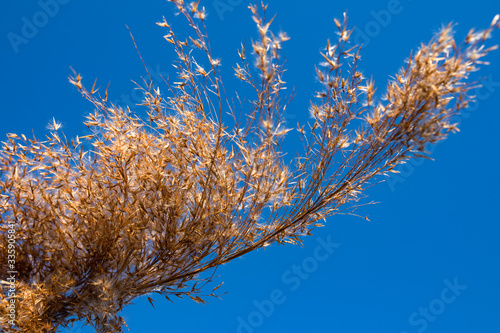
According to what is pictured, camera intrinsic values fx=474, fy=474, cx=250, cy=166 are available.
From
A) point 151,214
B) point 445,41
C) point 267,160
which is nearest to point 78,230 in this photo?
point 151,214

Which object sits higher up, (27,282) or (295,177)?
(27,282)

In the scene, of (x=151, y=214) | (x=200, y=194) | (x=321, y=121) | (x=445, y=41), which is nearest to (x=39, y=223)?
(x=151, y=214)

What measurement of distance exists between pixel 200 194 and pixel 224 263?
420 mm

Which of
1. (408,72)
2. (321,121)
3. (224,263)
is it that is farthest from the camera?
(224,263)

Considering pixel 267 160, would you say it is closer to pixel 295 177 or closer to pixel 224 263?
pixel 295 177

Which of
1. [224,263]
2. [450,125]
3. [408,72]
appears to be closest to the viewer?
[450,125]

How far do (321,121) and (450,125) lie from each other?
2.06 feet

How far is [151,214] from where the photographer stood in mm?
2518

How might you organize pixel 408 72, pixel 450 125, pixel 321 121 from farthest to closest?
pixel 321 121, pixel 408 72, pixel 450 125

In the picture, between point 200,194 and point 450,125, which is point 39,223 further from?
point 450,125

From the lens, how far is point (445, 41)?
2.14 metres

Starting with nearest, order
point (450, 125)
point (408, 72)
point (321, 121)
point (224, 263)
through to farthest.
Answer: point (450, 125) < point (408, 72) < point (321, 121) < point (224, 263)

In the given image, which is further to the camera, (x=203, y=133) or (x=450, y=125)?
(x=203, y=133)

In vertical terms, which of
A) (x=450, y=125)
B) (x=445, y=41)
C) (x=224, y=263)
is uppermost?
(x=224, y=263)
